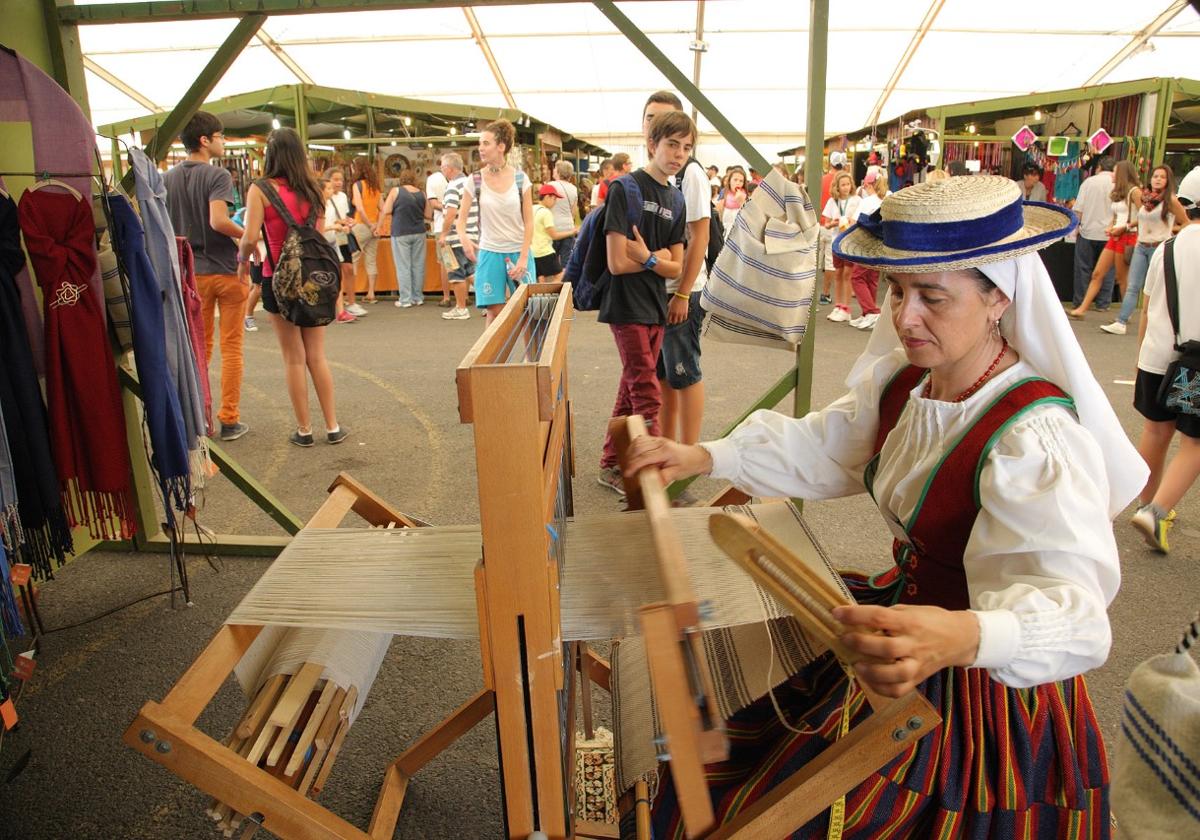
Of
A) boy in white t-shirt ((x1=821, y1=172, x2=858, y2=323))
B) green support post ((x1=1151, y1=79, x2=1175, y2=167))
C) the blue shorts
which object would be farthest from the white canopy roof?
the blue shorts

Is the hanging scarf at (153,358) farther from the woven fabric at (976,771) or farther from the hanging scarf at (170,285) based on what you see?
the woven fabric at (976,771)

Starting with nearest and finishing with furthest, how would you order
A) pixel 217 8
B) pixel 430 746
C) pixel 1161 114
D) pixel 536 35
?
pixel 430 746, pixel 217 8, pixel 1161 114, pixel 536 35

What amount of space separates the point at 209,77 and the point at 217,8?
8.2 inches

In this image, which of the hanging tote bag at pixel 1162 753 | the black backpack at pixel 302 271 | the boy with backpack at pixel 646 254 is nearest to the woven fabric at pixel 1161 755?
the hanging tote bag at pixel 1162 753

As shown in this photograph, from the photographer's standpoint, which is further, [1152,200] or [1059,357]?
[1152,200]

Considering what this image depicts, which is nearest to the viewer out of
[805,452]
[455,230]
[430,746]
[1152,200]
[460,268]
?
[805,452]

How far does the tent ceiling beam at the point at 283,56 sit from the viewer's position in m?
10.8

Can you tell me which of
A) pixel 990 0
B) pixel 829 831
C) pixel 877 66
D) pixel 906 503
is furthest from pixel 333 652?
pixel 877 66

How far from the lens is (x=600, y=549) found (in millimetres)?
1507

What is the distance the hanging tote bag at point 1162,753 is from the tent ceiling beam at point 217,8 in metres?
2.36

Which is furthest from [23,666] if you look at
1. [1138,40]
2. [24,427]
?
[1138,40]

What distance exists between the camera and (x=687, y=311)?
11.8ft

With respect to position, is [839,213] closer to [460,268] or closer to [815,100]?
[460,268]

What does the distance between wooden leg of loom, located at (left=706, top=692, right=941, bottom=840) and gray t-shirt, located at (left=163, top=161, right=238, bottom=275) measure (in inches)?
169
